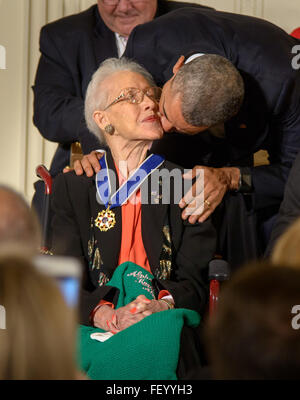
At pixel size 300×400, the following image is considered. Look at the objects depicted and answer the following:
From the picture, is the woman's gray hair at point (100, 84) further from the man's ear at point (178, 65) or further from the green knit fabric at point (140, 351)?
the green knit fabric at point (140, 351)

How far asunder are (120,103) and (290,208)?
2.48ft

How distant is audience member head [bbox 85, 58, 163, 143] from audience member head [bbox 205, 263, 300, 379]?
1.68 meters

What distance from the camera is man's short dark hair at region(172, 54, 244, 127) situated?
2.65 m

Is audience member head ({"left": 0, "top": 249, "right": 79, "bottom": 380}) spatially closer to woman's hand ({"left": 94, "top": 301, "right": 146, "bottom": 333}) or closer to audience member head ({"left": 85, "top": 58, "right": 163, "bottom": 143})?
woman's hand ({"left": 94, "top": 301, "right": 146, "bottom": 333})

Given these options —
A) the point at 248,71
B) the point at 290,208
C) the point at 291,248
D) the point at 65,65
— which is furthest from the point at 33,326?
the point at 65,65

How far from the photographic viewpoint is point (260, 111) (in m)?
2.94

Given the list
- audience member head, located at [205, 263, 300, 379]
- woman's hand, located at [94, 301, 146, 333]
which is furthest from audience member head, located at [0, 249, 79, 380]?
woman's hand, located at [94, 301, 146, 333]

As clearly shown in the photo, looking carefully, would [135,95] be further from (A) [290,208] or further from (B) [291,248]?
(B) [291,248]

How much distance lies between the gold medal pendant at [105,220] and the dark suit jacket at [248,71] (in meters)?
0.45

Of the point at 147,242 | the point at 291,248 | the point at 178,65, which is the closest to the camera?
the point at 291,248

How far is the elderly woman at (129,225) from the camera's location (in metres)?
2.51

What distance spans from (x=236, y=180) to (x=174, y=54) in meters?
0.58

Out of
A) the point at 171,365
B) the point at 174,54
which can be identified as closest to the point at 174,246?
the point at 171,365

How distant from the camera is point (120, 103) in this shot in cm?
277
